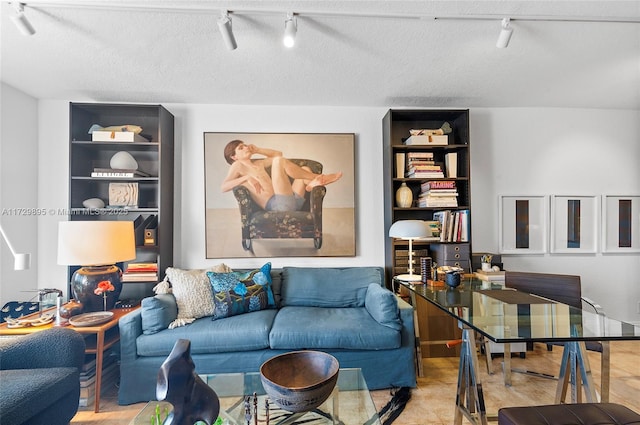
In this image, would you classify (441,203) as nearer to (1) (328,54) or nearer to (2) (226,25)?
(1) (328,54)

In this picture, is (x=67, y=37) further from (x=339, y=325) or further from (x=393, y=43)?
(x=339, y=325)

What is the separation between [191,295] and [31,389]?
1019 mm

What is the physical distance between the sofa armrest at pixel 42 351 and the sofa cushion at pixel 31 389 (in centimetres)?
6

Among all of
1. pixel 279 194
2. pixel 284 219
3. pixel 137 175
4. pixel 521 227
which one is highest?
pixel 137 175

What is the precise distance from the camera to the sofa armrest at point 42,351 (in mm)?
1533

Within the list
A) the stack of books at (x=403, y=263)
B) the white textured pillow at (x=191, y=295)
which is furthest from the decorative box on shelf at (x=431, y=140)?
the white textured pillow at (x=191, y=295)

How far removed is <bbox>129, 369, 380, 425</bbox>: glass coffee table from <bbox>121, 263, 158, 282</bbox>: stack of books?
54.5 inches

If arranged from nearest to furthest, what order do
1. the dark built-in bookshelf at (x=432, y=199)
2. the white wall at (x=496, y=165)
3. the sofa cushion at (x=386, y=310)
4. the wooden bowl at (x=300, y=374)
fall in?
the wooden bowl at (x=300, y=374) < the sofa cushion at (x=386, y=310) < the dark built-in bookshelf at (x=432, y=199) < the white wall at (x=496, y=165)

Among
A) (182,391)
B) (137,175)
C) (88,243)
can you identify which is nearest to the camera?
(182,391)

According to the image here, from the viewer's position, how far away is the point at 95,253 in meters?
1.98

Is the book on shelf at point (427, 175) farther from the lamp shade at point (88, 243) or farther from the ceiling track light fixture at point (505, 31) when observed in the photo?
the lamp shade at point (88, 243)

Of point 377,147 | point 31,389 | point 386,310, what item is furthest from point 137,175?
point 386,310

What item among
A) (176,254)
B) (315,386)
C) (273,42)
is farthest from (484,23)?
(176,254)

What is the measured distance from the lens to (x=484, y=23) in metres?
1.74
